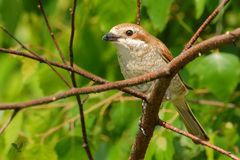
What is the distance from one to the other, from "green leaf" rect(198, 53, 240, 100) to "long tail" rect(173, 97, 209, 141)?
25 cm

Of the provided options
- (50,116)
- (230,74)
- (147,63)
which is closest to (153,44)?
(147,63)

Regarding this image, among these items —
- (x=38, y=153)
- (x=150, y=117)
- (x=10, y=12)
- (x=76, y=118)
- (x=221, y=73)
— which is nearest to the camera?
(x=150, y=117)

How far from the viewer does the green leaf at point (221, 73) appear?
354 cm

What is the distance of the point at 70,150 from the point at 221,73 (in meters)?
0.90

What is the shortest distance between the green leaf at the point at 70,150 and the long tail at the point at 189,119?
616mm

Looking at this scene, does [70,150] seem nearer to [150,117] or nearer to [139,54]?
[139,54]

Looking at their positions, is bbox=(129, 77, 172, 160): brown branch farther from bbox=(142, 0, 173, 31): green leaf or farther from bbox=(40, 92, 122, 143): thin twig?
bbox=(40, 92, 122, 143): thin twig

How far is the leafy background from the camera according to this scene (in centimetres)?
356

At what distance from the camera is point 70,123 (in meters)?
3.92

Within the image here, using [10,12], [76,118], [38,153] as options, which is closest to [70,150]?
[38,153]

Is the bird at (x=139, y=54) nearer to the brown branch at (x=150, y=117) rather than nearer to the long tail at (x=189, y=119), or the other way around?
the long tail at (x=189, y=119)

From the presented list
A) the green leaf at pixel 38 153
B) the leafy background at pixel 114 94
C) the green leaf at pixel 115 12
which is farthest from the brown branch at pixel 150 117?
the green leaf at pixel 115 12

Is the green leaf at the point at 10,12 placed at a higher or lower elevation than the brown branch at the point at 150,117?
higher

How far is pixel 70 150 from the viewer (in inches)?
141
